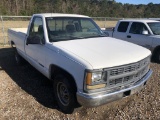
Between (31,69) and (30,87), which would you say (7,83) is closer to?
(30,87)

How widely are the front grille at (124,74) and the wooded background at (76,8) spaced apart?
32.8m

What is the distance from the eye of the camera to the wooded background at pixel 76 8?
37375 millimetres

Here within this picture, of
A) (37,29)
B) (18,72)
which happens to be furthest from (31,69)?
(37,29)

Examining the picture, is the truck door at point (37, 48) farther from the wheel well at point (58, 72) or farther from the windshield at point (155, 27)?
the windshield at point (155, 27)

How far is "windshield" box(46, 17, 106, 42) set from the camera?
4180 mm

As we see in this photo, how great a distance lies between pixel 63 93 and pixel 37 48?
4.58 ft

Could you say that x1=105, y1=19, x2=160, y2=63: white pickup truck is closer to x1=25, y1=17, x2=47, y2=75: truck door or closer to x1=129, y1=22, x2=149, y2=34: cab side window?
x1=129, y1=22, x2=149, y2=34: cab side window

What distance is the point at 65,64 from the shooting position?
331 centimetres

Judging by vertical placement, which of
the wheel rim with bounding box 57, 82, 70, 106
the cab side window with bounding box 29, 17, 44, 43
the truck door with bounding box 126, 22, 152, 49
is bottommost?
Result: the wheel rim with bounding box 57, 82, 70, 106

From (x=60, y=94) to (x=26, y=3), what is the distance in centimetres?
4033

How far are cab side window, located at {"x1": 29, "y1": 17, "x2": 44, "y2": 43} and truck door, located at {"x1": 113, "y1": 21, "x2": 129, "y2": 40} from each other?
453cm

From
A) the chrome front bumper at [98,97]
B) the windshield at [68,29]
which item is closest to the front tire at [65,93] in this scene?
the chrome front bumper at [98,97]

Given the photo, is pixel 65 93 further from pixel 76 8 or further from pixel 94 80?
pixel 76 8

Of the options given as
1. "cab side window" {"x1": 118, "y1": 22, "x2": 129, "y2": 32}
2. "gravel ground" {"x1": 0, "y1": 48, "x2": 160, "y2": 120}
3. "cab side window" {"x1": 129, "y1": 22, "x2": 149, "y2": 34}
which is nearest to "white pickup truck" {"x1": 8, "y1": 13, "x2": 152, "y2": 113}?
"gravel ground" {"x1": 0, "y1": 48, "x2": 160, "y2": 120}
